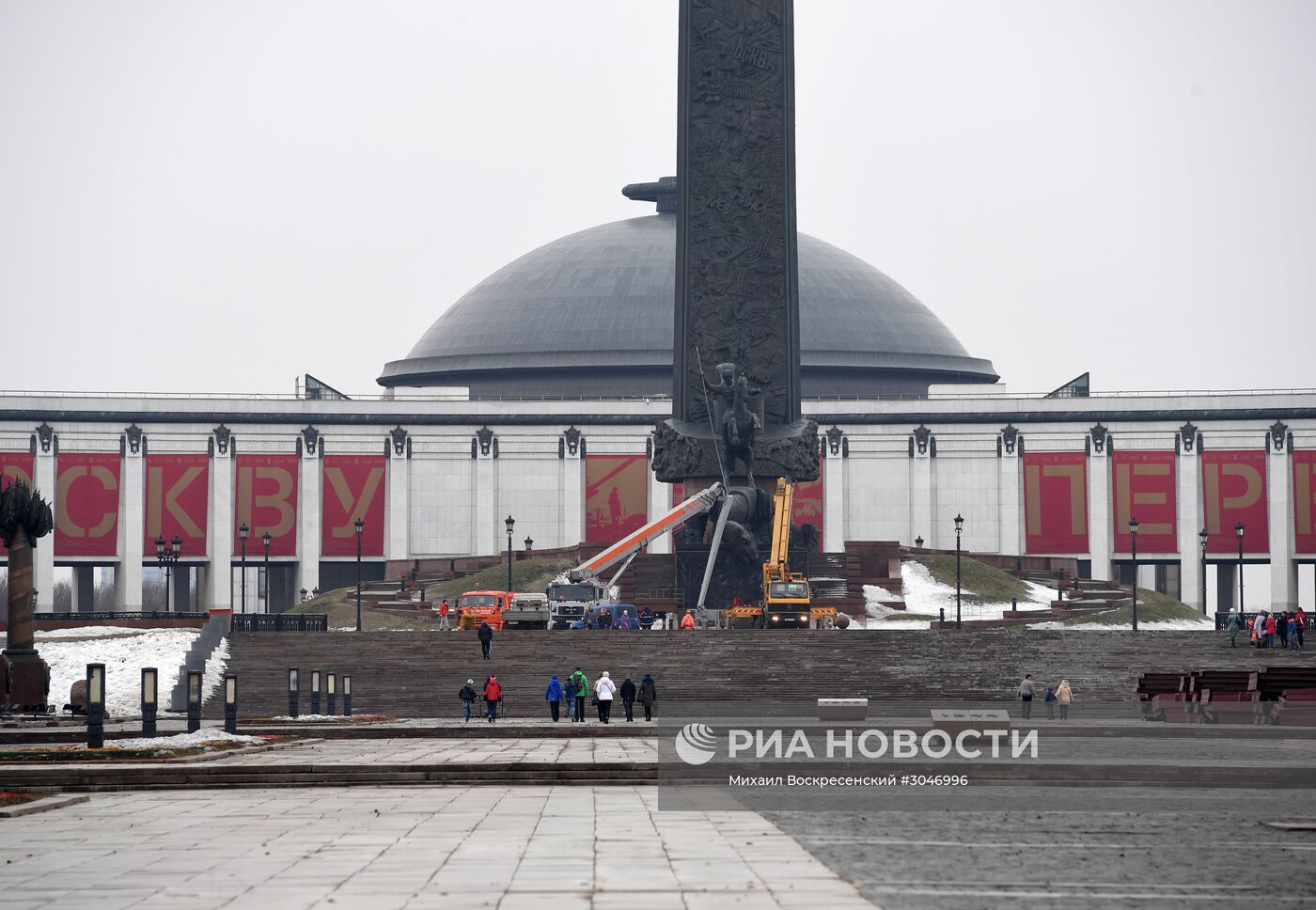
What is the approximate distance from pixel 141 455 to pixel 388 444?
1248 centimetres

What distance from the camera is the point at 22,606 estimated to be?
140 ft

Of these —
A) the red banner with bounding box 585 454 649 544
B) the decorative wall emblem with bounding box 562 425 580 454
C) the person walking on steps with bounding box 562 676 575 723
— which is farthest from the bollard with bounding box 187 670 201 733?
the decorative wall emblem with bounding box 562 425 580 454

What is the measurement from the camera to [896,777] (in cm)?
2588

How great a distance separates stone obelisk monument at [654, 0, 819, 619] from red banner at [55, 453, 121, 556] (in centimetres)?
4443

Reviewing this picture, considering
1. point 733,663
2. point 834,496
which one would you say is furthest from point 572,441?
point 733,663

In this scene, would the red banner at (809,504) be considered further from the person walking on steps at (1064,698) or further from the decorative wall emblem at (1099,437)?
the person walking on steps at (1064,698)

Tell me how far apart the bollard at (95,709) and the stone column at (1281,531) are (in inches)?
3054

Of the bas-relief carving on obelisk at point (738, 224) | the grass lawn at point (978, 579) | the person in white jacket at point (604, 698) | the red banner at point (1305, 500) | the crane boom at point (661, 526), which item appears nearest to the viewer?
Result: the person in white jacket at point (604, 698)

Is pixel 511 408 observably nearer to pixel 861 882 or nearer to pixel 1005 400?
pixel 1005 400

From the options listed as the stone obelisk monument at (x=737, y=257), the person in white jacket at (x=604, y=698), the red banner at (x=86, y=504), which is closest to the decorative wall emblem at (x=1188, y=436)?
the stone obelisk monument at (x=737, y=257)

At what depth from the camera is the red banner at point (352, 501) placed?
100625mm

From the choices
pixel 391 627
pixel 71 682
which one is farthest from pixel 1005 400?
pixel 71 682

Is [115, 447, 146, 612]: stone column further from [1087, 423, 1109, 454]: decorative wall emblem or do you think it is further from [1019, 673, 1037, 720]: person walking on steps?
[1019, 673, 1037, 720]: person walking on steps

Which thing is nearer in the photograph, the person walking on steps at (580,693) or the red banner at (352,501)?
the person walking on steps at (580,693)
